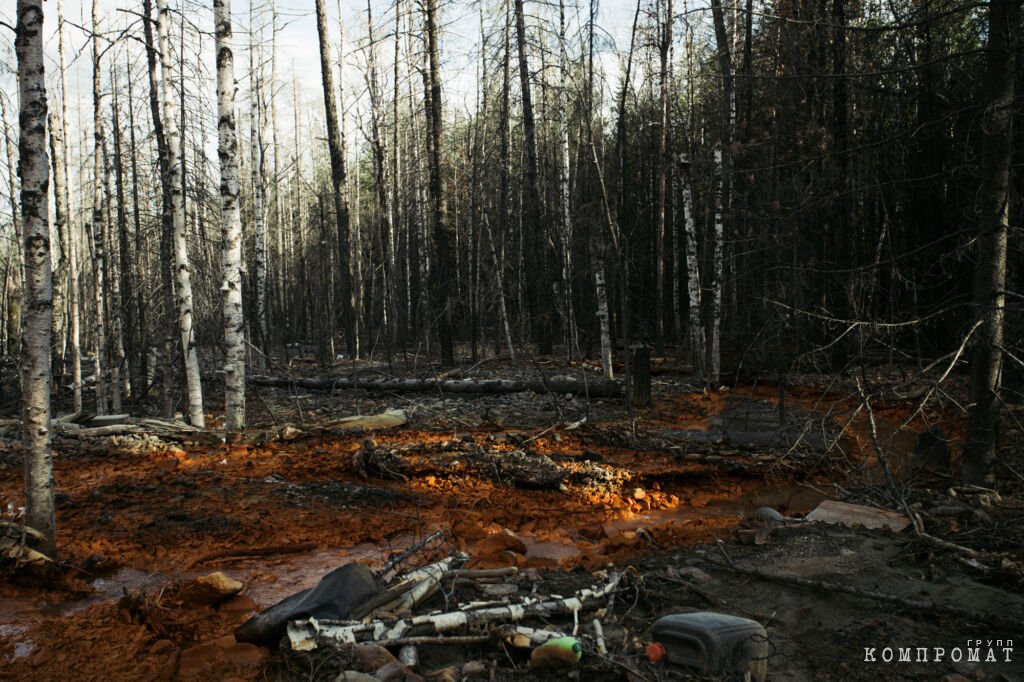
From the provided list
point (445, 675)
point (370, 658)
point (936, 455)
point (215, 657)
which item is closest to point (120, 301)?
point (215, 657)

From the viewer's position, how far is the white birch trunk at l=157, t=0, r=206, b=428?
10719 millimetres

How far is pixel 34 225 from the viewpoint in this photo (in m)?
4.98

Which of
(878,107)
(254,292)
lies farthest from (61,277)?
(878,107)

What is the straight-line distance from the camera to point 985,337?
607 centimetres

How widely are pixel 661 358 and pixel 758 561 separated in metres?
16.5

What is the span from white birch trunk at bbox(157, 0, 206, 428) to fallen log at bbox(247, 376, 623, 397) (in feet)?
9.52

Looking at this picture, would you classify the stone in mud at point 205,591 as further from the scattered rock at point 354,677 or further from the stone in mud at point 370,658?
the scattered rock at point 354,677

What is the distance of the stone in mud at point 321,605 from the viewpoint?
3.87m

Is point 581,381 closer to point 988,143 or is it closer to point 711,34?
point 988,143

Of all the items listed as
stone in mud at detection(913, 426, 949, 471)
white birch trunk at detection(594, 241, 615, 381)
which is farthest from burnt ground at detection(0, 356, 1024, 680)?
white birch trunk at detection(594, 241, 615, 381)

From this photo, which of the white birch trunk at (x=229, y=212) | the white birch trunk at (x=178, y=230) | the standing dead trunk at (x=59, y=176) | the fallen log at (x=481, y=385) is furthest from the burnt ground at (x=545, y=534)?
the standing dead trunk at (x=59, y=176)

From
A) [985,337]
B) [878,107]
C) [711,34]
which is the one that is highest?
[711,34]

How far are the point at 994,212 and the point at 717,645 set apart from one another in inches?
205

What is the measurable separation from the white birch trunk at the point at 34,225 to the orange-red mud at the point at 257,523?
4.42 feet
